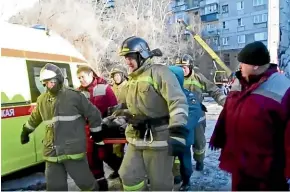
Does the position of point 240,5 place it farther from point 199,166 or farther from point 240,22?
point 199,166

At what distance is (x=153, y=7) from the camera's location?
37.4 m

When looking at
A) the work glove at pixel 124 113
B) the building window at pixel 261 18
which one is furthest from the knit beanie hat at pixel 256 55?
the building window at pixel 261 18

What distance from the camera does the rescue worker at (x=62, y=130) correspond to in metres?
4.70

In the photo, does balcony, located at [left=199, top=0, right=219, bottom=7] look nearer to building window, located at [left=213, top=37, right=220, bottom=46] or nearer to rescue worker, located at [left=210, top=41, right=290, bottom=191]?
building window, located at [left=213, top=37, right=220, bottom=46]

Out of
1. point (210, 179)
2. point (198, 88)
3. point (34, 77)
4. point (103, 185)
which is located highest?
point (34, 77)

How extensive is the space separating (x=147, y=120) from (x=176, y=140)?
51 centimetres

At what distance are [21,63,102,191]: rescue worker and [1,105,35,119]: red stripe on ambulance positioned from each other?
1.13m

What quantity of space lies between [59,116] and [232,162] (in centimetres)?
213

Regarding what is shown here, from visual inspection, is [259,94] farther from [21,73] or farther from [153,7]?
[153,7]

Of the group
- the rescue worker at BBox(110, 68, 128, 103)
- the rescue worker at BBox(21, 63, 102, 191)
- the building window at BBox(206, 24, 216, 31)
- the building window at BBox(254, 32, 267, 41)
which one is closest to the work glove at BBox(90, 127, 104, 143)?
the rescue worker at BBox(21, 63, 102, 191)

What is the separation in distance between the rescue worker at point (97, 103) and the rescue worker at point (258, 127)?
2702mm

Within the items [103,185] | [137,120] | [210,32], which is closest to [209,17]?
[210,32]

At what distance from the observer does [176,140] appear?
3822mm

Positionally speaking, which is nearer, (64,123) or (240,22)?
(64,123)
